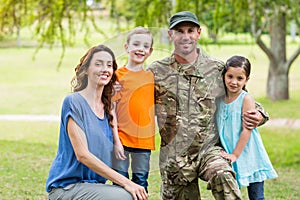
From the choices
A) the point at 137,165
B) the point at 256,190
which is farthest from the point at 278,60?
the point at 137,165

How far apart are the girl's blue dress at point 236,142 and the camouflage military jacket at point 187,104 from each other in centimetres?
7

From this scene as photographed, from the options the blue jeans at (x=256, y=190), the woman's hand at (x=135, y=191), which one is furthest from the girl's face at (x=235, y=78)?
the woman's hand at (x=135, y=191)

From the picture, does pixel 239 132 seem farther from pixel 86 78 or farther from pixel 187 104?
pixel 86 78

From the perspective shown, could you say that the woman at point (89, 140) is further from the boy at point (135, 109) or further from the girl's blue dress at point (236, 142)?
the girl's blue dress at point (236, 142)

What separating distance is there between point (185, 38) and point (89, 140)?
878 mm

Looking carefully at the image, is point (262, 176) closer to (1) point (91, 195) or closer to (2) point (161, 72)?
(2) point (161, 72)

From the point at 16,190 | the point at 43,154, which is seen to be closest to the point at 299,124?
the point at 43,154

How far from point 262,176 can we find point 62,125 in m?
1.29

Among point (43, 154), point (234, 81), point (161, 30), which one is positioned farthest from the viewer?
point (43, 154)

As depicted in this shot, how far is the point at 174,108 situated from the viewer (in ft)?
12.9

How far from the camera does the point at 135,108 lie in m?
3.68

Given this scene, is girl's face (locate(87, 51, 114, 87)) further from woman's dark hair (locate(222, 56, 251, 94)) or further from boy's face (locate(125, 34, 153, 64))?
woman's dark hair (locate(222, 56, 251, 94))

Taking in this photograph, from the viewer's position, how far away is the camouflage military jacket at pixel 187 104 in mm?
3922

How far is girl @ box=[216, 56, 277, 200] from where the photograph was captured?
3.91 metres
